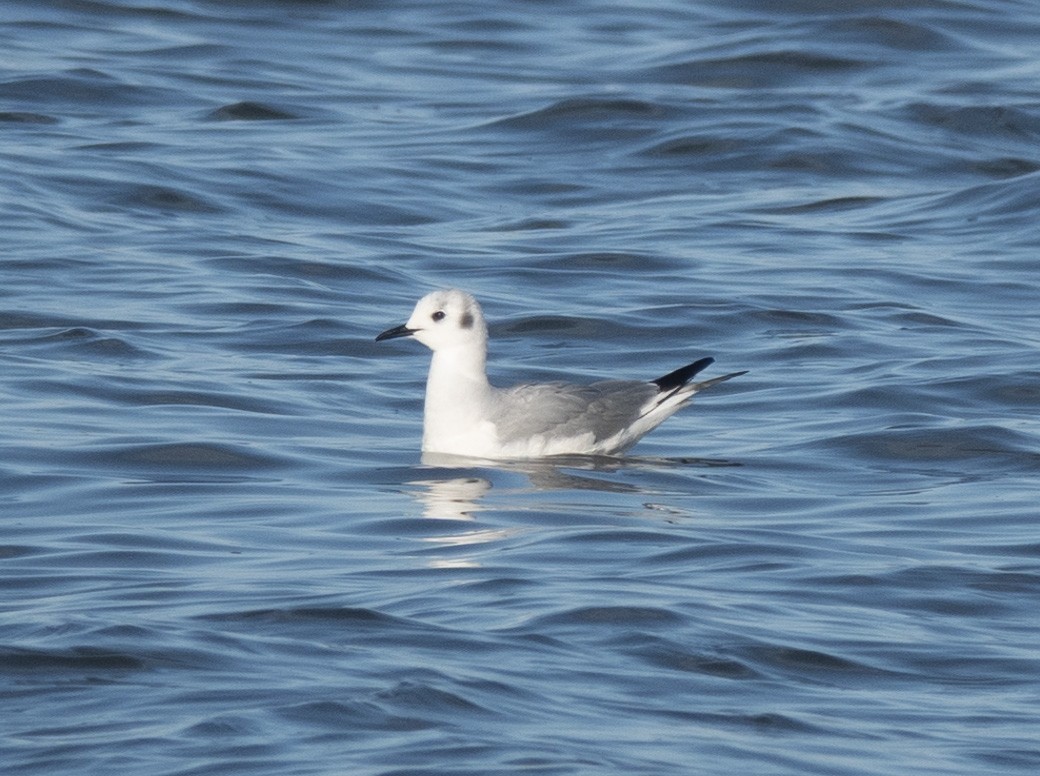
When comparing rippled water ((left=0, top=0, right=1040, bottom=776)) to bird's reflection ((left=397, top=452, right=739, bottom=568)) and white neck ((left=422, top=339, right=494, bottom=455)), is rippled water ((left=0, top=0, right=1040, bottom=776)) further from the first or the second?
white neck ((left=422, top=339, right=494, bottom=455))

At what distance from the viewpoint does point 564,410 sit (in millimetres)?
10703

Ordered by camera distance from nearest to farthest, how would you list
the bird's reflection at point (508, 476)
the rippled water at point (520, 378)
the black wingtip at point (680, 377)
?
the rippled water at point (520, 378) < the bird's reflection at point (508, 476) < the black wingtip at point (680, 377)

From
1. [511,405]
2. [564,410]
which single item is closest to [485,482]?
[511,405]

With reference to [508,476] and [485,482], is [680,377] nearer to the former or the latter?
[508,476]

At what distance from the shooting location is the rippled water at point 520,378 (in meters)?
6.67

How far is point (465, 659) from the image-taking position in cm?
699

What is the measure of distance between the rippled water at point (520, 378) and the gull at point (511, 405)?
145mm

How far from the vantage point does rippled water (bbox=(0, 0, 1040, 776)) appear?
6.67 metres

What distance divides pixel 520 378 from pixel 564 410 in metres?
2.38

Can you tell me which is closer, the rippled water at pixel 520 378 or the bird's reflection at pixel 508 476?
the rippled water at pixel 520 378

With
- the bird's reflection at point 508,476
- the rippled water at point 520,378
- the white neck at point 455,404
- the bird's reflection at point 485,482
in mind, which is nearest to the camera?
the rippled water at point 520,378

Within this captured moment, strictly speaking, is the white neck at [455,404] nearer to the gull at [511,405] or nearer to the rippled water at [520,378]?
the gull at [511,405]

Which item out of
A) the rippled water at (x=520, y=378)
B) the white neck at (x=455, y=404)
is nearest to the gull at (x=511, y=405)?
the white neck at (x=455, y=404)

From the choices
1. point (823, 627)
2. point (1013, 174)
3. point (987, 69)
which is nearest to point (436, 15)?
point (987, 69)
